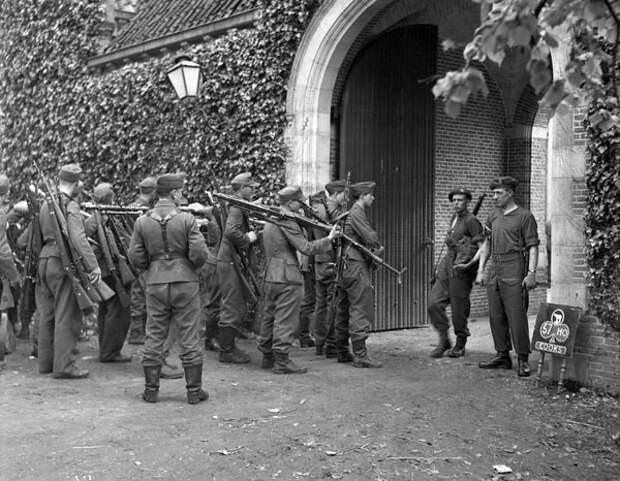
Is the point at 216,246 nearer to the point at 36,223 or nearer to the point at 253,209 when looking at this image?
the point at 253,209

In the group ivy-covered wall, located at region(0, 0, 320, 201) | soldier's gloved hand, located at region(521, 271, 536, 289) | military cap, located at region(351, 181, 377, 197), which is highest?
ivy-covered wall, located at region(0, 0, 320, 201)

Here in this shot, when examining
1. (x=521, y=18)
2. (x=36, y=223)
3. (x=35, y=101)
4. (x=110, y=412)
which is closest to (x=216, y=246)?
(x=36, y=223)

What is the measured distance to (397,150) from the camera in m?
11.0

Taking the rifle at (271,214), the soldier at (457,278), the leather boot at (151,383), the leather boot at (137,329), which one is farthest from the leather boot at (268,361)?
the leather boot at (137,329)

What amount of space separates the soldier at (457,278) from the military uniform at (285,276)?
1714mm

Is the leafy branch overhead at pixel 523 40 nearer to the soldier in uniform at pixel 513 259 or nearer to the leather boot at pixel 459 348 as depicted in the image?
the soldier in uniform at pixel 513 259

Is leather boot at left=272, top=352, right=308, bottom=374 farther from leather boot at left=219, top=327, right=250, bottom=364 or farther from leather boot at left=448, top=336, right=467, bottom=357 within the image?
leather boot at left=448, top=336, right=467, bottom=357

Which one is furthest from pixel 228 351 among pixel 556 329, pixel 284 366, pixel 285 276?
pixel 556 329

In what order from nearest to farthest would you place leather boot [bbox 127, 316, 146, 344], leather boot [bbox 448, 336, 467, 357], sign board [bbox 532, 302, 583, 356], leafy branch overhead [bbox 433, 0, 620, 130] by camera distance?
leafy branch overhead [bbox 433, 0, 620, 130] → sign board [bbox 532, 302, 583, 356] → leather boot [bbox 448, 336, 467, 357] → leather boot [bbox 127, 316, 146, 344]

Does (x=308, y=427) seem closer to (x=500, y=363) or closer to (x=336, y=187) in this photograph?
(x=500, y=363)

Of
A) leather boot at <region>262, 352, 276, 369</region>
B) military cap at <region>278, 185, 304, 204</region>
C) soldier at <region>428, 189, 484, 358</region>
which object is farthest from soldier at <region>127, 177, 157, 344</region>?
soldier at <region>428, 189, 484, 358</region>

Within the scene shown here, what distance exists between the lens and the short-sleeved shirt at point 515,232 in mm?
7711

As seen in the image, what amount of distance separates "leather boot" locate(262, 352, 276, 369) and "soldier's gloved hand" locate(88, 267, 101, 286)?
191cm

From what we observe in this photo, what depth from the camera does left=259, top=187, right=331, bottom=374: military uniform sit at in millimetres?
7828
